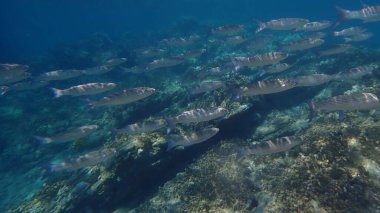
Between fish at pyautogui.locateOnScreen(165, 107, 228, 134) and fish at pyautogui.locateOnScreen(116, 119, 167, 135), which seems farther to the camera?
fish at pyautogui.locateOnScreen(116, 119, 167, 135)

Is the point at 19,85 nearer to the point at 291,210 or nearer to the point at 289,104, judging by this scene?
the point at 289,104

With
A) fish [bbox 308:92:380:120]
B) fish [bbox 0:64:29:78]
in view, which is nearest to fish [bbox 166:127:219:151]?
fish [bbox 308:92:380:120]

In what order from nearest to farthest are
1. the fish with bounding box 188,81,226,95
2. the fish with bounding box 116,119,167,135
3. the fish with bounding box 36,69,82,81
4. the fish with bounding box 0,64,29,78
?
the fish with bounding box 116,119,167,135 → the fish with bounding box 0,64,29,78 → the fish with bounding box 188,81,226,95 → the fish with bounding box 36,69,82,81

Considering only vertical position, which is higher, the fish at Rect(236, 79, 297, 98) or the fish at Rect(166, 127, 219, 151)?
the fish at Rect(236, 79, 297, 98)

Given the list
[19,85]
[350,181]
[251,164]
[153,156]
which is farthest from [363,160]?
[19,85]

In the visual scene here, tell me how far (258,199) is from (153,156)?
382cm

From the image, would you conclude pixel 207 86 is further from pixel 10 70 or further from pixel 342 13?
pixel 342 13

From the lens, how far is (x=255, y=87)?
9.12 meters

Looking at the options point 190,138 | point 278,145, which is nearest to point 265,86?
point 278,145

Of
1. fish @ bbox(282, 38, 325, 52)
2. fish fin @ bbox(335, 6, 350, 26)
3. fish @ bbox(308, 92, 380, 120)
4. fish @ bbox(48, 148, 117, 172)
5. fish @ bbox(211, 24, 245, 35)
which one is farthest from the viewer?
fish @ bbox(211, 24, 245, 35)

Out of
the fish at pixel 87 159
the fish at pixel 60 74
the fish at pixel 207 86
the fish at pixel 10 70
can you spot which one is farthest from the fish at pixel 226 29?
the fish at pixel 87 159

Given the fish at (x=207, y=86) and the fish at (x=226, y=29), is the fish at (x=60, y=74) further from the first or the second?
the fish at (x=226, y=29)

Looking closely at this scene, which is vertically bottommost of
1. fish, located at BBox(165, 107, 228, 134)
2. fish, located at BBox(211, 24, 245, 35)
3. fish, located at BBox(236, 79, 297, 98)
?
fish, located at BBox(165, 107, 228, 134)

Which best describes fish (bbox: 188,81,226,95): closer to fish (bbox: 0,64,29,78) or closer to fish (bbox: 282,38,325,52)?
fish (bbox: 282,38,325,52)
